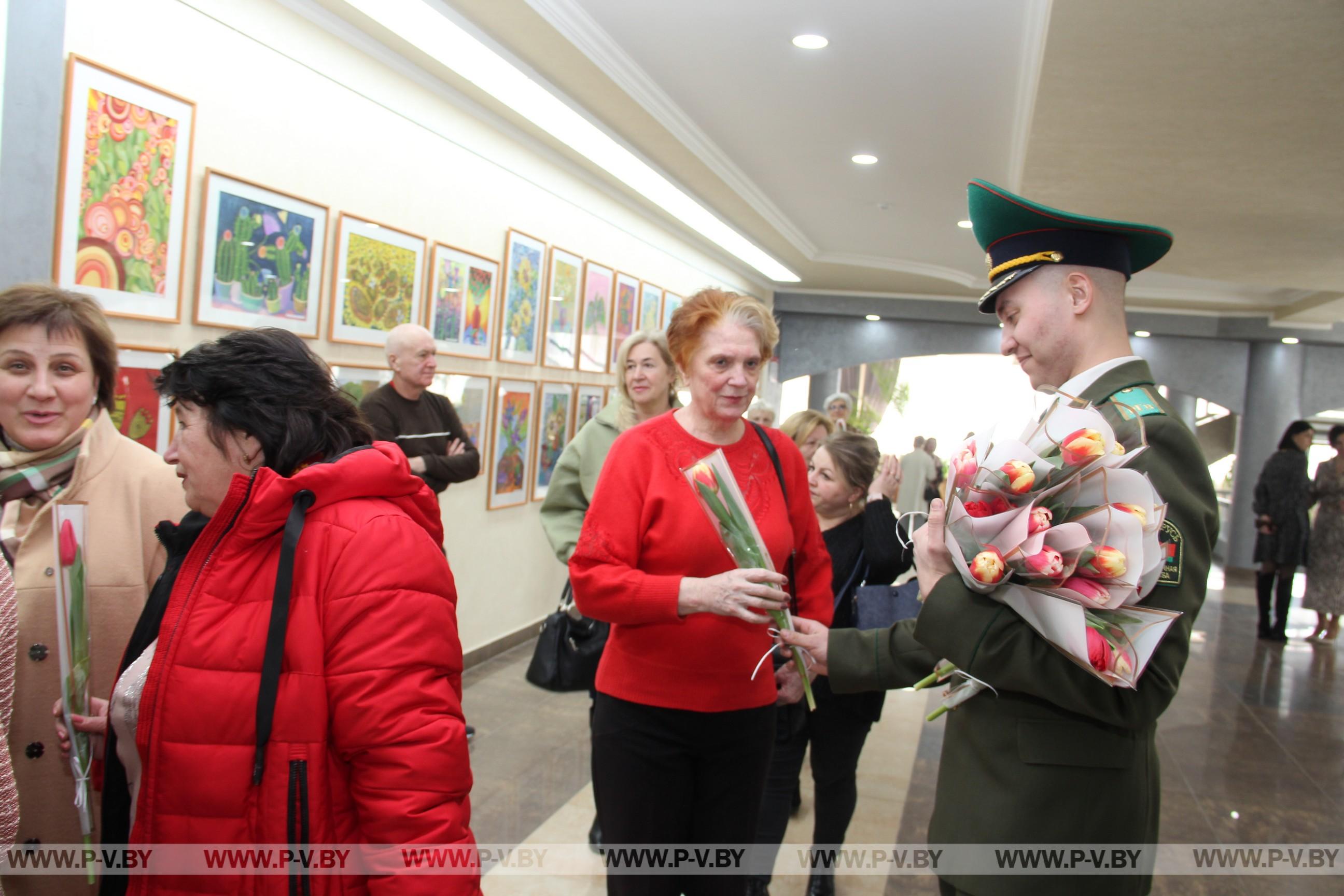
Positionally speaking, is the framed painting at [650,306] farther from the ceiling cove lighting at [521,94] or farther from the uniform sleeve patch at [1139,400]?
the uniform sleeve patch at [1139,400]

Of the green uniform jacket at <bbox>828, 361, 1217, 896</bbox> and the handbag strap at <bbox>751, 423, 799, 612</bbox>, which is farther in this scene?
Result: the handbag strap at <bbox>751, 423, 799, 612</bbox>

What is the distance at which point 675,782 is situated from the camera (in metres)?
2.17

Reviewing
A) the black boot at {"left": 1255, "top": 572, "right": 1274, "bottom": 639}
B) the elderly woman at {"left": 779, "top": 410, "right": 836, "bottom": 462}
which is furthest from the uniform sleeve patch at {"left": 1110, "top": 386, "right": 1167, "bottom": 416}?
the black boot at {"left": 1255, "top": 572, "right": 1274, "bottom": 639}

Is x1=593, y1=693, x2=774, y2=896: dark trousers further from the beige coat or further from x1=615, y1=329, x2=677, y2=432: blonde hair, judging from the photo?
x1=615, y1=329, x2=677, y2=432: blonde hair

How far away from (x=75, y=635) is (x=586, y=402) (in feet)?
19.8

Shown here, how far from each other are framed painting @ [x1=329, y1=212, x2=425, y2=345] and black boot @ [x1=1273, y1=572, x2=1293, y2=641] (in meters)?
8.21

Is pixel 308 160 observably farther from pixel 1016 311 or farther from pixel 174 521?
pixel 1016 311

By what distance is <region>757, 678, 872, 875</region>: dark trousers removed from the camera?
2934mm

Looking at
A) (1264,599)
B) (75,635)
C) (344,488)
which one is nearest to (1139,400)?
(344,488)

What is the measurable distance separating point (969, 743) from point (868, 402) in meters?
13.2

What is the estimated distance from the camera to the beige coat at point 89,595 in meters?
1.75

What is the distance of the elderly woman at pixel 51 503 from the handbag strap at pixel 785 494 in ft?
4.56

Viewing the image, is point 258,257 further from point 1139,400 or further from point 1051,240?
point 1139,400

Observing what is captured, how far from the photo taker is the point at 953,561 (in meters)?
1.53
